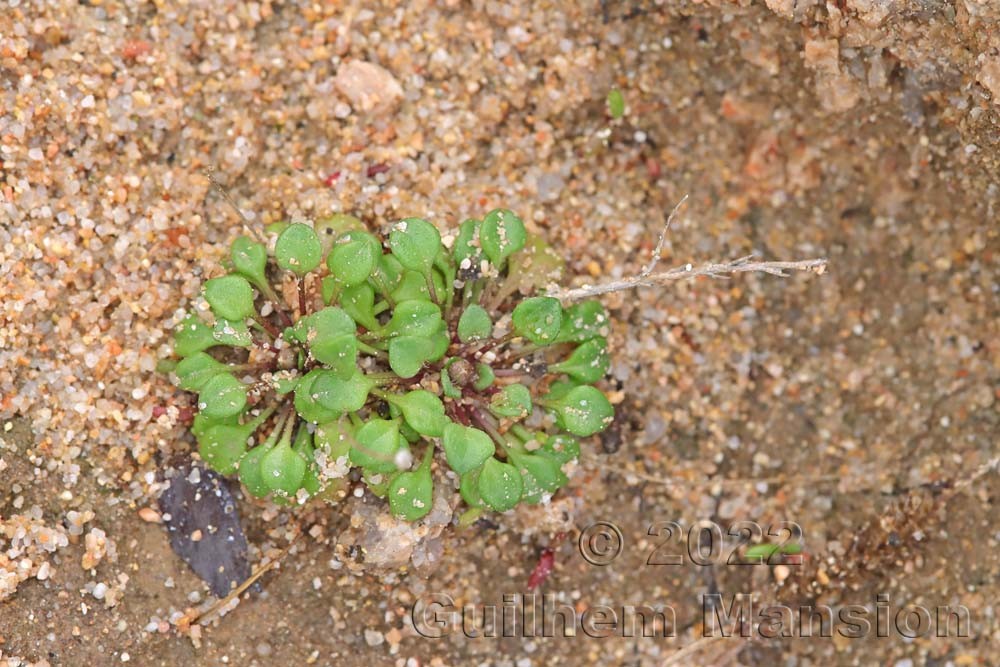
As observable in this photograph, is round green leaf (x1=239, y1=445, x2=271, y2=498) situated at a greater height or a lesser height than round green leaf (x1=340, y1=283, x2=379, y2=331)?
lesser

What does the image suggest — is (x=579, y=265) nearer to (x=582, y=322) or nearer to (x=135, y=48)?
(x=582, y=322)

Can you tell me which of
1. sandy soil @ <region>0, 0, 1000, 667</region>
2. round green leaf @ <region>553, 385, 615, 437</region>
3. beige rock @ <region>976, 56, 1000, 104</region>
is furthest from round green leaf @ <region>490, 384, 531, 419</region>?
beige rock @ <region>976, 56, 1000, 104</region>

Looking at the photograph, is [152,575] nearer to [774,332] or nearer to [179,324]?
[179,324]

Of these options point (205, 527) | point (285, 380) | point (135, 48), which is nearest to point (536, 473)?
point (285, 380)

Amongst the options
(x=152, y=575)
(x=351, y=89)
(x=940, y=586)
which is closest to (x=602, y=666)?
(x=940, y=586)

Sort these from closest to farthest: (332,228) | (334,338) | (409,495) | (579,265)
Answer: (334,338)
(409,495)
(332,228)
(579,265)

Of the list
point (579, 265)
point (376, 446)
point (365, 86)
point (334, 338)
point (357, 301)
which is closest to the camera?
point (334, 338)

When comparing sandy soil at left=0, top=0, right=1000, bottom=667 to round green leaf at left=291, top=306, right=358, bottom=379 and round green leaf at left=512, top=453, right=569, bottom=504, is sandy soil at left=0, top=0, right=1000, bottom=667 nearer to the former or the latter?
round green leaf at left=512, top=453, right=569, bottom=504
